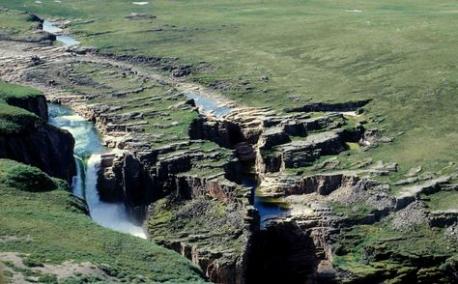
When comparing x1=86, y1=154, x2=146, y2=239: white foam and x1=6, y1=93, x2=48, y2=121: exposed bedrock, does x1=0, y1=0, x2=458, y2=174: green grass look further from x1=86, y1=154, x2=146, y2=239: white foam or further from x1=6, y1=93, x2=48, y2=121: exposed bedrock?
x1=6, y1=93, x2=48, y2=121: exposed bedrock

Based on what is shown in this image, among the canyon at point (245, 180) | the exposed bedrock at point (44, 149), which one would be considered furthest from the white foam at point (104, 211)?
the exposed bedrock at point (44, 149)

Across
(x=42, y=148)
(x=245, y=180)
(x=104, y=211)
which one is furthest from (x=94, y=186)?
(x=245, y=180)

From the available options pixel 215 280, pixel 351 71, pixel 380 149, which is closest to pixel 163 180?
pixel 215 280

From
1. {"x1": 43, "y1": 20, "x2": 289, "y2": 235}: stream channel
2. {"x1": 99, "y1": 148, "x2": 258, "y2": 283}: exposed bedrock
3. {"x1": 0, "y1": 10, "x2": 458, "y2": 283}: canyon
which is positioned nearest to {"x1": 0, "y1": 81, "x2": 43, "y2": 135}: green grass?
{"x1": 0, "y1": 10, "x2": 458, "y2": 283}: canyon

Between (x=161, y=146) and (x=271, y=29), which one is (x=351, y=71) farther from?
(x=161, y=146)

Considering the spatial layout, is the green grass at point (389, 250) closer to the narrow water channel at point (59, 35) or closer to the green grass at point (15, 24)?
the narrow water channel at point (59, 35)

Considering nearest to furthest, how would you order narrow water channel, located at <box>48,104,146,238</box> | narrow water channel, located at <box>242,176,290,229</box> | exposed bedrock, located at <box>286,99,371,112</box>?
narrow water channel, located at <box>242,176,290,229</box>, narrow water channel, located at <box>48,104,146,238</box>, exposed bedrock, located at <box>286,99,371,112</box>

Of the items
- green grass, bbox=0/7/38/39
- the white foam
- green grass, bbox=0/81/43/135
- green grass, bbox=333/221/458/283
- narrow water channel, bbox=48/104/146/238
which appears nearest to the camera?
green grass, bbox=333/221/458/283
